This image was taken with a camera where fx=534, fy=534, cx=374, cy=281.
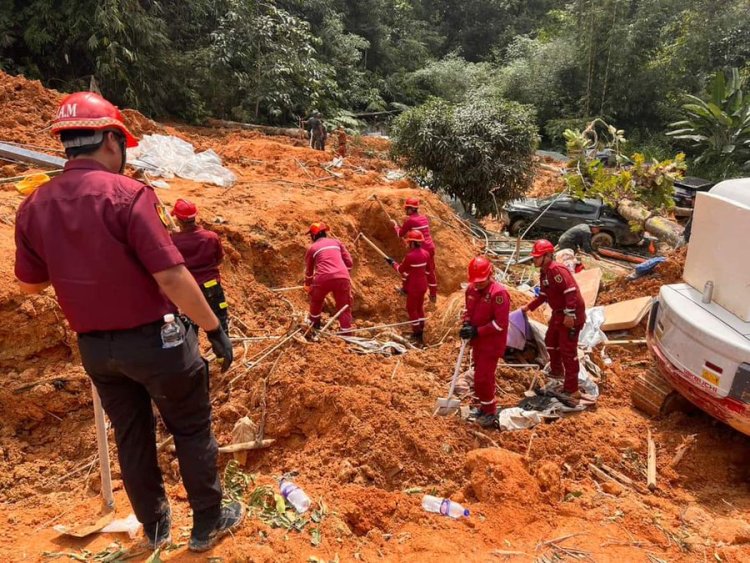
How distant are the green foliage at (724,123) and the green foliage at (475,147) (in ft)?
29.1

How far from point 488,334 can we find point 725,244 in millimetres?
2091

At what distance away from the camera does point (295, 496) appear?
3.53 metres

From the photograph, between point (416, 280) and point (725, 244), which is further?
point (416, 280)

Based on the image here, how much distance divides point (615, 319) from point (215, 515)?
19.5ft

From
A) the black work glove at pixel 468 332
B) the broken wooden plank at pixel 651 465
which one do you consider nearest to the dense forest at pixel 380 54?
the black work glove at pixel 468 332


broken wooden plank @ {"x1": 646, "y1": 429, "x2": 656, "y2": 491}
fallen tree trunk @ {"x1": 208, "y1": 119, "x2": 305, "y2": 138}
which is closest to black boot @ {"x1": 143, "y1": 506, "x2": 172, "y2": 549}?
broken wooden plank @ {"x1": 646, "y1": 429, "x2": 656, "y2": 491}

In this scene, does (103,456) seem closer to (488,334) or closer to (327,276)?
(488,334)

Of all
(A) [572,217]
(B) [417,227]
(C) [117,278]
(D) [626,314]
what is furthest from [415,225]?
(A) [572,217]

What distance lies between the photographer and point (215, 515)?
117 inches

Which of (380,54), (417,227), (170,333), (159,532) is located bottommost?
(159,532)

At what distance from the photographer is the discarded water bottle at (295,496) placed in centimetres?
348

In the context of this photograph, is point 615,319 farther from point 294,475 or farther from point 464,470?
point 294,475

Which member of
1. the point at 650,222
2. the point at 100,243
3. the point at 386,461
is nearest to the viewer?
the point at 100,243

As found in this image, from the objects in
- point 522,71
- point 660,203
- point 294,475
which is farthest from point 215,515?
point 522,71
